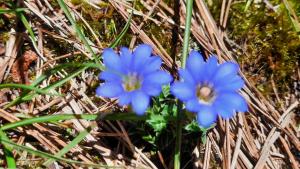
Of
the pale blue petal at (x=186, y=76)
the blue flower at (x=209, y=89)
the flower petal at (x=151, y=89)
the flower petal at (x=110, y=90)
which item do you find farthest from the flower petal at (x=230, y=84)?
the flower petal at (x=110, y=90)

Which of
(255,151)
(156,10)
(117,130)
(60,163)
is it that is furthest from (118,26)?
(255,151)

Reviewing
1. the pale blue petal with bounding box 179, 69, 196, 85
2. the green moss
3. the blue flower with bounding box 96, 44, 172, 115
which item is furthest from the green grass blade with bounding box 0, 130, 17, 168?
the green moss

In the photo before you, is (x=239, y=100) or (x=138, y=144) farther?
(x=138, y=144)

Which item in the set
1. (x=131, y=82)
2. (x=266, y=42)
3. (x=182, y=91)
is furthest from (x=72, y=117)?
(x=266, y=42)

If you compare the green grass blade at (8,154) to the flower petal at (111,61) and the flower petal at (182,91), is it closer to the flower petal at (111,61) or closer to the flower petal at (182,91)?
the flower petal at (111,61)

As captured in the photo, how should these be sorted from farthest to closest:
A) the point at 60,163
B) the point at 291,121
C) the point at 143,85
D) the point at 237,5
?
the point at 237,5 < the point at 291,121 < the point at 60,163 < the point at 143,85

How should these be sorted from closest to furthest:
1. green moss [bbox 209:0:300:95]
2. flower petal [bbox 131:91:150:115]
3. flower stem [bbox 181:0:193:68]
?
flower petal [bbox 131:91:150:115] → flower stem [bbox 181:0:193:68] → green moss [bbox 209:0:300:95]

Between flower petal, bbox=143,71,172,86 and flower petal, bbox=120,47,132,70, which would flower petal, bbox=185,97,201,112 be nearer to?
flower petal, bbox=143,71,172,86

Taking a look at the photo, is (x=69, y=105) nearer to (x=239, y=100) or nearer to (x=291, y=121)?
(x=239, y=100)
